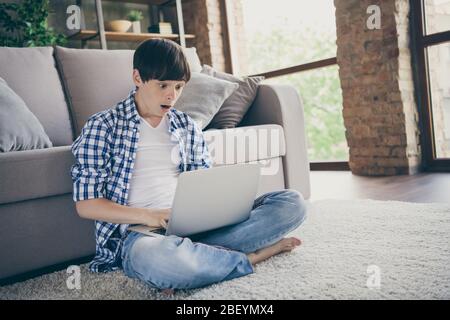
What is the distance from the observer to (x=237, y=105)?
220cm

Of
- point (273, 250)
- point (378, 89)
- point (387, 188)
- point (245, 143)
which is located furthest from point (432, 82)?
point (273, 250)

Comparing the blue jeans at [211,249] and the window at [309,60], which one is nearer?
the blue jeans at [211,249]

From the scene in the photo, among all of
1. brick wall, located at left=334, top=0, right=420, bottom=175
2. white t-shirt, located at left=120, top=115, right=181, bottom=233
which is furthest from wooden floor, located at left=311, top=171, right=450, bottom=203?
white t-shirt, located at left=120, top=115, right=181, bottom=233

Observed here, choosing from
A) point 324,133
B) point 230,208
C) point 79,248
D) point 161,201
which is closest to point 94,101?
point 79,248

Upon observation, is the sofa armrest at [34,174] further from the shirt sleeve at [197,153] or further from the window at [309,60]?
the window at [309,60]

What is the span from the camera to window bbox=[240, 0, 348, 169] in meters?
3.84

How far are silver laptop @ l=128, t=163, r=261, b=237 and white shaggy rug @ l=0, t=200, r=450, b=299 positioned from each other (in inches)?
6.5

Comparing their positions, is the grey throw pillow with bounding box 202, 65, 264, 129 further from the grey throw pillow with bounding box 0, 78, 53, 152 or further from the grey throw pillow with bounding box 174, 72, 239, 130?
the grey throw pillow with bounding box 0, 78, 53, 152

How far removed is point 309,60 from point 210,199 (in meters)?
3.00

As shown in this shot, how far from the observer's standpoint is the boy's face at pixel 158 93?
1.24 metres

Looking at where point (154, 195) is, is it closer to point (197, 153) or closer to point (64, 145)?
point (197, 153)

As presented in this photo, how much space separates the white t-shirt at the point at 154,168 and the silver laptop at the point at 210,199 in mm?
104

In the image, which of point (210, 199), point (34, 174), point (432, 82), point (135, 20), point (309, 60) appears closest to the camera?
point (210, 199)

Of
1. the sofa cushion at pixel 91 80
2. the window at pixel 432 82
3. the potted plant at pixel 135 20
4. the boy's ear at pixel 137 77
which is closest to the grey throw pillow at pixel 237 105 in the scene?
the sofa cushion at pixel 91 80
